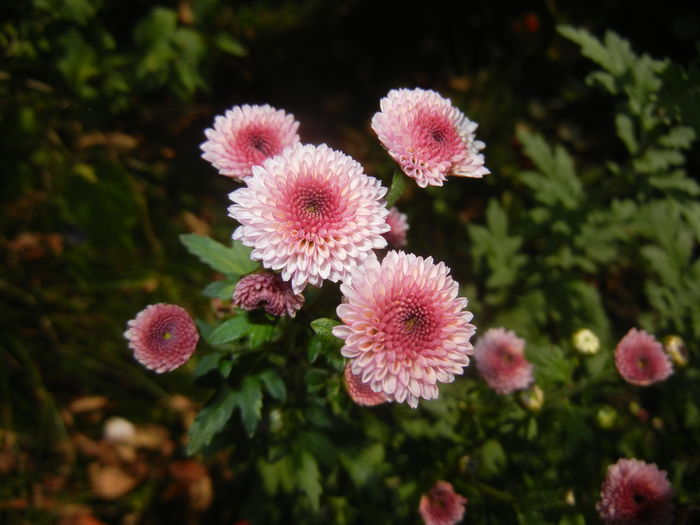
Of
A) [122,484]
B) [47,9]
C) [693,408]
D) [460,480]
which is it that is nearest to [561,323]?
[693,408]

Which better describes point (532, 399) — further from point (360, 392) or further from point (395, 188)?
point (395, 188)

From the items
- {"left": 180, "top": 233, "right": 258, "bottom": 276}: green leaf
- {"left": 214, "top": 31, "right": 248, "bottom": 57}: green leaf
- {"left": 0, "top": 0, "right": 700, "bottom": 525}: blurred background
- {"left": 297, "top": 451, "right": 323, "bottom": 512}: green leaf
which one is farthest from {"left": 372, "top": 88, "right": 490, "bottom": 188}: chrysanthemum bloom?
{"left": 214, "top": 31, "right": 248, "bottom": 57}: green leaf

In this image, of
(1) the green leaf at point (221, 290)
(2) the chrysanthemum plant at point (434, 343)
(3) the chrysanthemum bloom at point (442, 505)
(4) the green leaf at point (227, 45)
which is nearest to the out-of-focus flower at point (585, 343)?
(2) the chrysanthemum plant at point (434, 343)

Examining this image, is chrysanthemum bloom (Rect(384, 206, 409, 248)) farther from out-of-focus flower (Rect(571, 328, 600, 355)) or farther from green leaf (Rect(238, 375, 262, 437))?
out-of-focus flower (Rect(571, 328, 600, 355))

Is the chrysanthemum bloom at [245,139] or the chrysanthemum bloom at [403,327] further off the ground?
the chrysanthemum bloom at [245,139]

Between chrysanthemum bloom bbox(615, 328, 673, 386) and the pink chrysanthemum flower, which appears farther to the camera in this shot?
chrysanthemum bloom bbox(615, 328, 673, 386)

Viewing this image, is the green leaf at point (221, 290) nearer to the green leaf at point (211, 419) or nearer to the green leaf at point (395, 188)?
the green leaf at point (211, 419)

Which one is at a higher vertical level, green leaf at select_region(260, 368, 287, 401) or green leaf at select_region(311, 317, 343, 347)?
green leaf at select_region(311, 317, 343, 347)

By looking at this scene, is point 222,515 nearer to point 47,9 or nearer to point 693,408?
point 693,408
